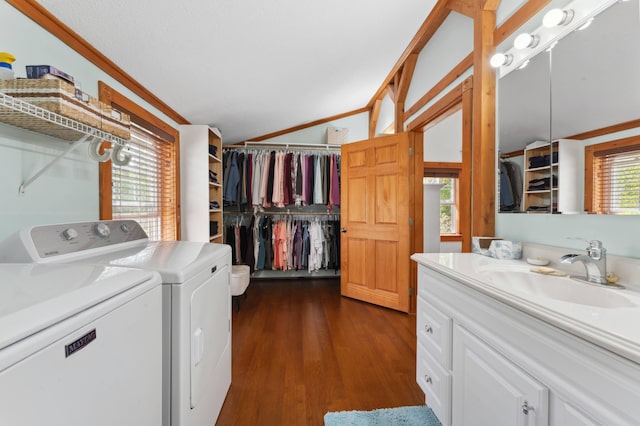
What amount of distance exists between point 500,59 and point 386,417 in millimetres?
2038

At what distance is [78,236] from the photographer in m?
1.18

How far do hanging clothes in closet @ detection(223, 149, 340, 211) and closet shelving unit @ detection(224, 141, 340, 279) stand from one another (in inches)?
7.0

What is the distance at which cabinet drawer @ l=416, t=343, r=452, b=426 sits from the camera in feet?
3.89

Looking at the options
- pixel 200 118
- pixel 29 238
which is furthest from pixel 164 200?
pixel 29 238

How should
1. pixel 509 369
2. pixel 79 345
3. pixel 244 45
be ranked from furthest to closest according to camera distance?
pixel 244 45 < pixel 509 369 < pixel 79 345

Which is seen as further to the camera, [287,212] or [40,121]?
[287,212]

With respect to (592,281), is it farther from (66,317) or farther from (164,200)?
(164,200)

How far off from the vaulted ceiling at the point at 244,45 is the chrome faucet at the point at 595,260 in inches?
71.4

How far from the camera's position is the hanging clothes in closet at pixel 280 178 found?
11.9 feet

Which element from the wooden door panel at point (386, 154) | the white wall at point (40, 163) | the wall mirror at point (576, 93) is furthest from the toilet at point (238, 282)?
the wall mirror at point (576, 93)

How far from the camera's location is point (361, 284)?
3199 millimetres

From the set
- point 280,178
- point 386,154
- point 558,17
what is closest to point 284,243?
point 280,178

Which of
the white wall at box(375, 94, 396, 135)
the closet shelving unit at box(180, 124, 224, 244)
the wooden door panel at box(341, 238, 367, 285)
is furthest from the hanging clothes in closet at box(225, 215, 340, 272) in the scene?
the white wall at box(375, 94, 396, 135)

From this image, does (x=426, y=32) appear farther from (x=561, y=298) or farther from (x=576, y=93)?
(x=561, y=298)
